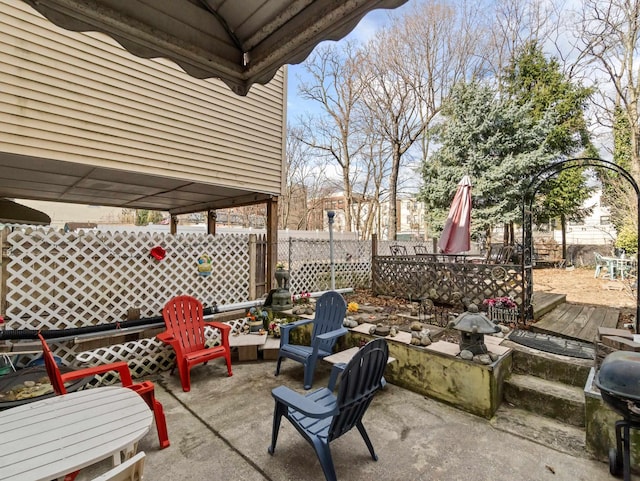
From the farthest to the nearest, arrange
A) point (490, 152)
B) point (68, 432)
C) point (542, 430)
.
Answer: point (490, 152)
point (542, 430)
point (68, 432)

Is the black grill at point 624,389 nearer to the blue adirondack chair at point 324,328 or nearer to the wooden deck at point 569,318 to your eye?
the blue adirondack chair at point 324,328

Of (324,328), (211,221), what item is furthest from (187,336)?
(211,221)

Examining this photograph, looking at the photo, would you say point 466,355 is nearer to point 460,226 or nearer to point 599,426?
point 599,426

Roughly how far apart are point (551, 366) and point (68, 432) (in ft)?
12.7

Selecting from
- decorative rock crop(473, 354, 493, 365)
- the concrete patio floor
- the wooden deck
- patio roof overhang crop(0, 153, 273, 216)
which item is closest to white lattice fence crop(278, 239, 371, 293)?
patio roof overhang crop(0, 153, 273, 216)

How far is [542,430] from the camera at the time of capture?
104 inches

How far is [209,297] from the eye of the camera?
4953 millimetres

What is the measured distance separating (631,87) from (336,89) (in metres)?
12.6

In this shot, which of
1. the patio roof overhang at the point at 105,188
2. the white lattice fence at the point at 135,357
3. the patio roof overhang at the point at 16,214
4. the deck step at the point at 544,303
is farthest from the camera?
the patio roof overhang at the point at 16,214

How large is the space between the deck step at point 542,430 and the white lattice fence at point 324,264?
481 centimetres

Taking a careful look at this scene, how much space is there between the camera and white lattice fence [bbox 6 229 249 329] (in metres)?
3.37

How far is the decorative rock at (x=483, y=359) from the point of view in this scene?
2.89 metres

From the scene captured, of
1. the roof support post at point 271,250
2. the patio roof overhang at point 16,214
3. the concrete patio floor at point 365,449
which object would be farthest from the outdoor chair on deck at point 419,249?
the patio roof overhang at point 16,214

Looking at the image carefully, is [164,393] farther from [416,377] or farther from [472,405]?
[472,405]
